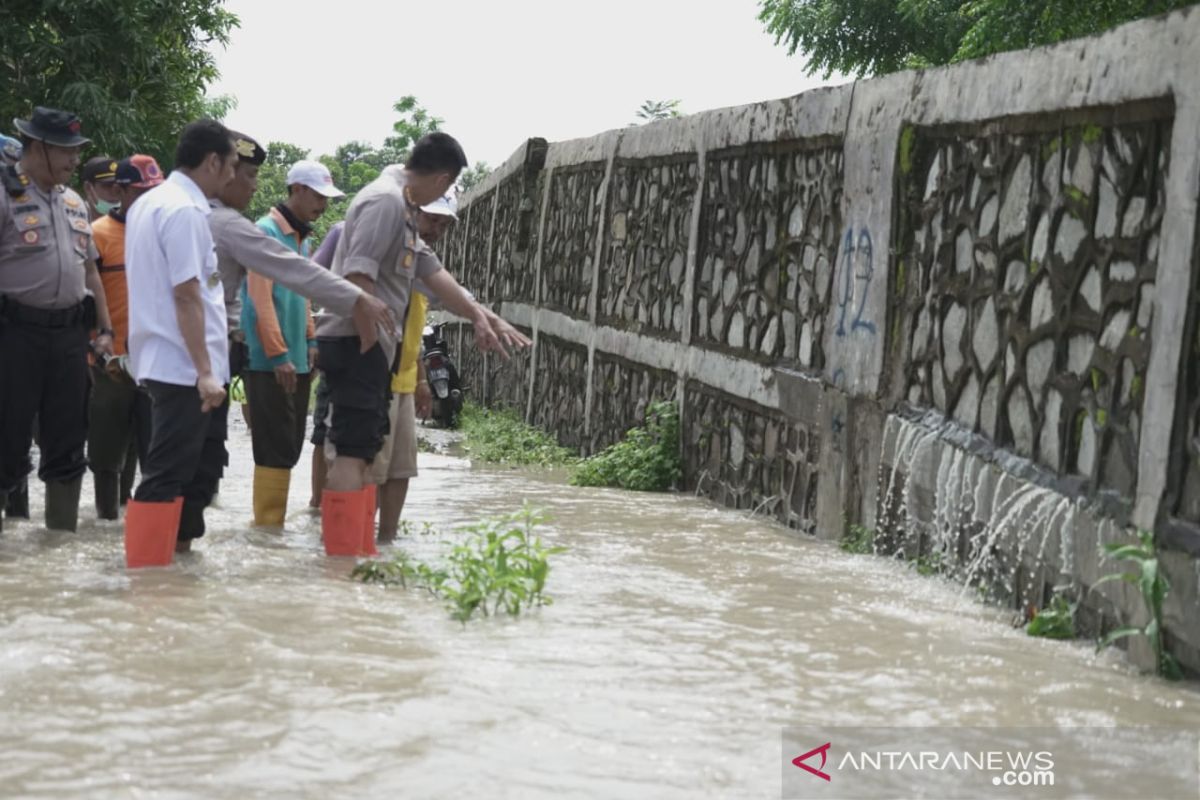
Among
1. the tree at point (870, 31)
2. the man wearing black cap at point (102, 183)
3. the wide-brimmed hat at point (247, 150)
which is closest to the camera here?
the wide-brimmed hat at point (247, 150)

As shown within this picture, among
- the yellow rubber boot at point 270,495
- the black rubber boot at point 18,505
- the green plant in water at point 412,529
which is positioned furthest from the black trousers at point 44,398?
the green plant in water at point 412,529

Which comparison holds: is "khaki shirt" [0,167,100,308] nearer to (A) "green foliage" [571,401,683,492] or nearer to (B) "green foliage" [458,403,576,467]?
(A) "green foliage" [571,401,683,492]

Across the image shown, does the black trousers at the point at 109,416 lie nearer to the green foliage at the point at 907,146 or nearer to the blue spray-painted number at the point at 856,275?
the blue spray-painted number at the point at 856,275

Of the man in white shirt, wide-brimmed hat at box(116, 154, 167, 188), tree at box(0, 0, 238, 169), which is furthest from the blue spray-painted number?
tree at box(0, 0, 238, 169)

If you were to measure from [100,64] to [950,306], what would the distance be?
1577cm

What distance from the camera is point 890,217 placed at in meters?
7.38

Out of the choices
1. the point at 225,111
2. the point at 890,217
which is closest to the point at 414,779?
the point at 890,217

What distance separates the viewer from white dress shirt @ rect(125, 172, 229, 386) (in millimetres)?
5945

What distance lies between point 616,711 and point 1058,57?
2993 millimetres

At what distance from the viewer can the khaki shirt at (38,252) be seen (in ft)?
22.6

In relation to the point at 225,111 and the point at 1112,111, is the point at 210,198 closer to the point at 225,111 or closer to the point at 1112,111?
the point at 1112,111

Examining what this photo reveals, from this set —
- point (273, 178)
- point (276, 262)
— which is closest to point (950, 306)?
point (276, 262)

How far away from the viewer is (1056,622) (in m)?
5.43

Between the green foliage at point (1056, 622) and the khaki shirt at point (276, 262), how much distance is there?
2.80m
